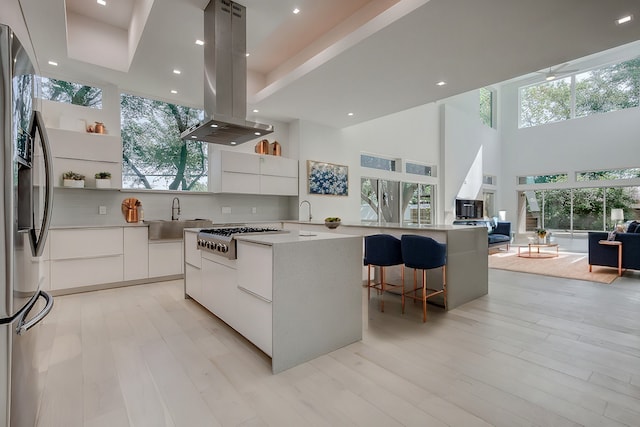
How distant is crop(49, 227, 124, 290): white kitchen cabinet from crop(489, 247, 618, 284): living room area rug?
6.49 metres

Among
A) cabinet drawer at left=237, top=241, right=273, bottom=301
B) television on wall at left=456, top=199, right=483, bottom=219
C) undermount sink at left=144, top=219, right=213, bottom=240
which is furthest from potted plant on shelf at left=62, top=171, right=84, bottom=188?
television on wall at left=456, top=199, right=483, bottom=219

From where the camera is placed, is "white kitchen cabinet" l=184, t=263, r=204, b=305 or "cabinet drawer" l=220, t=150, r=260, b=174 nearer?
"white kitchen cabinet" l=184, t=263, r=204, b=305

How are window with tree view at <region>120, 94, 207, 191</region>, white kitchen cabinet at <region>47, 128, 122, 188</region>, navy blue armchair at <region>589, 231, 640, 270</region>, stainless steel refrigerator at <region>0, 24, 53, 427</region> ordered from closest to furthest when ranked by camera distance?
stainless steel refrigerator at <region>0, 24, 53, 427</region>
white kitchen cabinet at <region>47, 128, 122, 188</region>
window with tree view at <region>120, 94, 207, 191</region>
navy blue armchair at <region>589, 231, 640, 270</region>

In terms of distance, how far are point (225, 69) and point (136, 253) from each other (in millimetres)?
2918

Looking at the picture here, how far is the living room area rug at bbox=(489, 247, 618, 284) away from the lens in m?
5.05

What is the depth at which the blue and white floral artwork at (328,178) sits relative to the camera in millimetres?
6289

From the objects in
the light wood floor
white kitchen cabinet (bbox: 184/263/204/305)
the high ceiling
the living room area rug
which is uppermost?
the high ceiling

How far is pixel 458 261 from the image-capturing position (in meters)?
3.51

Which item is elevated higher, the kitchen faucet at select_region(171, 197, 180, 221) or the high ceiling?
the high ceiling

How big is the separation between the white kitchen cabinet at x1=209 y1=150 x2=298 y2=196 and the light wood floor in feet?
8.22

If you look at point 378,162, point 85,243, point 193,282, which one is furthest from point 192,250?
point 378,162

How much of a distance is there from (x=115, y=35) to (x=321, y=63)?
9.39ft

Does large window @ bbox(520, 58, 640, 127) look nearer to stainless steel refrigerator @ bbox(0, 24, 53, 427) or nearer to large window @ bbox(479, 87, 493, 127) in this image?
large window @ bbox(479, 87, 493, 127)

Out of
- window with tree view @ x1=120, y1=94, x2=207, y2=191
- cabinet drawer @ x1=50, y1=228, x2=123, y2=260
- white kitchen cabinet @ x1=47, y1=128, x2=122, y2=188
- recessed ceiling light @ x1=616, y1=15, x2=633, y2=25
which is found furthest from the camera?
window with tree view @ x1=120, y1=94, x2=207, y2=191
